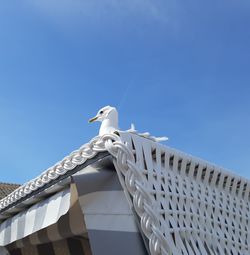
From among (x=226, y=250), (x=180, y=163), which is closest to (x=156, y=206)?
(x=180, y=163)

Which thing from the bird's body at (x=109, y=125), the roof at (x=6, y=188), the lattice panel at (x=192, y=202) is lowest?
the lattice panel at (x=192, y=202)

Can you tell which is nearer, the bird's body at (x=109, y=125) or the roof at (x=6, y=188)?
the bird's body at (x=109, y=125)

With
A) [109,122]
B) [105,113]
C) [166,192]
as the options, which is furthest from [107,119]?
[166,192]

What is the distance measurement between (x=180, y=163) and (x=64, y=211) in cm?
84

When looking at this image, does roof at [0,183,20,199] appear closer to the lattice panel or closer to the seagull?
the seagull

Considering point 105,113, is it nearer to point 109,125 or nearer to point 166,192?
point 109,125

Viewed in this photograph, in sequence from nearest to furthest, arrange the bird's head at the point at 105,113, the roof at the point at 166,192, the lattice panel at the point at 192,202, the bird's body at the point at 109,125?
the roof at the point at 166,192
the lattice panel at the point at 192,202
the bird's body at the point at 109,125
the bird's head at the point at 105,113

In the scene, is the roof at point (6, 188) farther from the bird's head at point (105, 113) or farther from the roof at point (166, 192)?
the bird's head at point (105, 113)

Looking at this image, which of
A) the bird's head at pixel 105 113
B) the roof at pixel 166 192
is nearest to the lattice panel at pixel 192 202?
the roof at pixel 166 192

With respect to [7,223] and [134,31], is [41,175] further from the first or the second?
[134,31]

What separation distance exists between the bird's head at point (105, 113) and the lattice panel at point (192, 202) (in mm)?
406

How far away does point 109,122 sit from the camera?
103 inches

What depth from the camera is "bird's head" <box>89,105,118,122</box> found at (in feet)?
9.00

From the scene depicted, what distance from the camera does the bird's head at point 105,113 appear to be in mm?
2742
